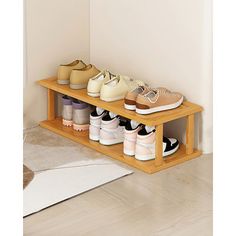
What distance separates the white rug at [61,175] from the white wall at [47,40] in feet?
1.08

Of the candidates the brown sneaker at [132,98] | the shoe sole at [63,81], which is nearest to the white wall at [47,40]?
the shoe sole at [63,81]

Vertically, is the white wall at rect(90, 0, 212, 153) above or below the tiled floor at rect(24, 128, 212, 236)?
above

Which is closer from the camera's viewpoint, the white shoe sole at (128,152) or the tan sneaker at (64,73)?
the white shoe sole at (128,152)


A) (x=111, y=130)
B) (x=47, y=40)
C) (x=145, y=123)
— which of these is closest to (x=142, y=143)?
(x=145, y=123)

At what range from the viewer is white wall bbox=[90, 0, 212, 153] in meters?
2.55

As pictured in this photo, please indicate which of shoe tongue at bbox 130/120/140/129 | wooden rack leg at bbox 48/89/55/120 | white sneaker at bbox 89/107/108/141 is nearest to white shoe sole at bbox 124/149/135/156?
shoe tongue at bbox 130/120/140/129

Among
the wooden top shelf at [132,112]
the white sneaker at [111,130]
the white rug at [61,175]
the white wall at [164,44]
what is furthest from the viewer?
the white sneaker at [111,130]

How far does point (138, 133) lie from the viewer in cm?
250

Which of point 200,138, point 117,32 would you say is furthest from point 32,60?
point 200,138

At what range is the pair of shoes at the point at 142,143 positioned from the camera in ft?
8.14

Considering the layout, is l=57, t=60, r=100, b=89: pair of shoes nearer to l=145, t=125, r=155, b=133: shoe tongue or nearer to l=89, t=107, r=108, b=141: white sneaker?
l=89, t=107, r=108, b=141: white sneaker

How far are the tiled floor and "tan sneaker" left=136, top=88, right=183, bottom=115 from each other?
26 cm

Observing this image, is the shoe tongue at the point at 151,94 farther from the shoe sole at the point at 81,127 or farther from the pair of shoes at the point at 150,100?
the shoe sole at the point at 81,127

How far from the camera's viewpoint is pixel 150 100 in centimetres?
246
